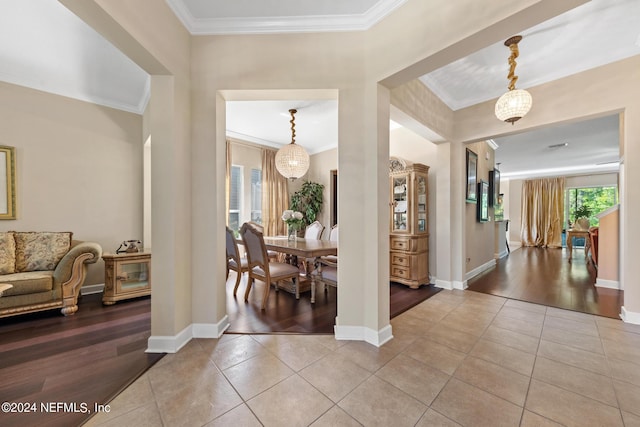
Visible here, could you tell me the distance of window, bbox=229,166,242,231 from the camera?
5.02 m

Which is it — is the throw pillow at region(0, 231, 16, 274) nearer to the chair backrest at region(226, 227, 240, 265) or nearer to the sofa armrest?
the sofa armrest

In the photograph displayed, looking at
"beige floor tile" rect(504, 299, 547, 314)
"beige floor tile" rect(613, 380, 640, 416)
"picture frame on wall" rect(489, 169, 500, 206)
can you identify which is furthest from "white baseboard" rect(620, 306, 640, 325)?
"picture frame on wall" rect(489, 169, 500, 206)

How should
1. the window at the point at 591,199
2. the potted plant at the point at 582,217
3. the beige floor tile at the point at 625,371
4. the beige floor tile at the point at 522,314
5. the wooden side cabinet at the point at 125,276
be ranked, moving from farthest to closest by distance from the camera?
the window at the point at 591,199
the potted plant at the point at 582,217
the wooden side cabinet at the point at 125,276
the beige floor tile at the point at 522,314
the beige floor tile at the point at 625,371

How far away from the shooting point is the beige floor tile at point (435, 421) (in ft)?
4.12

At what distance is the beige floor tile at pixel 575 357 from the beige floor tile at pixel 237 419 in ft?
7.20

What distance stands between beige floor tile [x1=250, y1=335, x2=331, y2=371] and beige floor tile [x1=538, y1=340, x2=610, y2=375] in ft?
5.82

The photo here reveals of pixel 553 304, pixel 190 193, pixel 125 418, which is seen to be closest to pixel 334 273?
pixel 190 193

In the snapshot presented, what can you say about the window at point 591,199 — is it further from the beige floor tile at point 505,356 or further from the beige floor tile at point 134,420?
the beige floor tile at point 134,420

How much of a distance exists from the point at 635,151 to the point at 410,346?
9.87ft

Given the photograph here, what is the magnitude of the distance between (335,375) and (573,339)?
2194mm

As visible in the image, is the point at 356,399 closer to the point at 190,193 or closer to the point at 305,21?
the point at 190,193

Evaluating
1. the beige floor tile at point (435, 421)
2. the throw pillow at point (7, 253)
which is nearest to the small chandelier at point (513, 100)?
the beige floor tile at point (435, 421)

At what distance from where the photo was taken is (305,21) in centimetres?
212

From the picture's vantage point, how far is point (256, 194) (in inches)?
213
